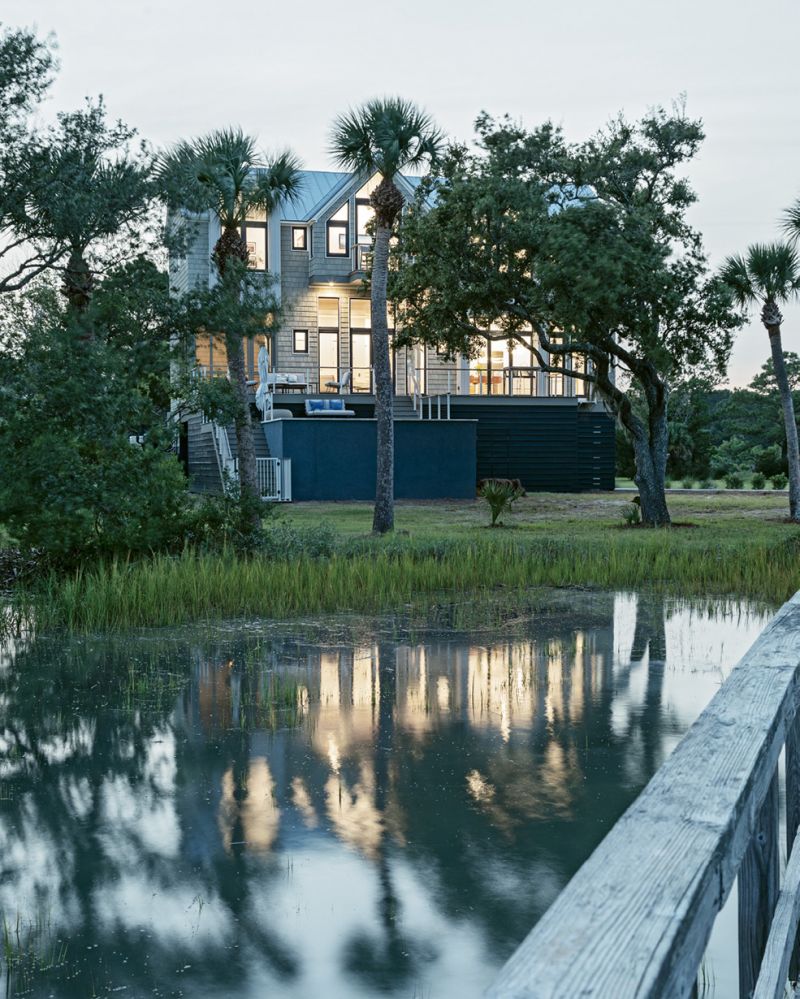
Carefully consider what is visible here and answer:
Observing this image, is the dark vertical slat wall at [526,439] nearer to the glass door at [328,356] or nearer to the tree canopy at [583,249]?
the glass door at [328,356]

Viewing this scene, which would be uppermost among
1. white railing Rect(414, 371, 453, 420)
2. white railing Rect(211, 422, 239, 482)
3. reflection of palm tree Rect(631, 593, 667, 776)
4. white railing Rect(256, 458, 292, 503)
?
white railing Rect(414, 371, 453, 420)

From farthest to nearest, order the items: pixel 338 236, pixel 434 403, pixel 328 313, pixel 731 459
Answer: pixel 731 459
pixel 328 313
pixel 338 236
pixel 434 403

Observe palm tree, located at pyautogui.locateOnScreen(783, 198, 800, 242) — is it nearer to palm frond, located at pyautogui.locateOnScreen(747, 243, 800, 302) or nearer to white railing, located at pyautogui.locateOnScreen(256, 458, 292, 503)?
palm frond, located at pyautogui.locateOnScreen(747, 243, 800, 302)

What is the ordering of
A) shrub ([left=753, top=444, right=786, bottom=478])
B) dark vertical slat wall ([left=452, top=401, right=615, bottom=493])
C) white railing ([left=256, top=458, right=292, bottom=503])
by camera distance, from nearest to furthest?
white railing ([left=256, top=458, right=292, bottom=503]), dark vertical slat wall ([left=452, top=401, right=615, bottom=493]), shrub ([left=753, top=444, right=786, bottom=478])

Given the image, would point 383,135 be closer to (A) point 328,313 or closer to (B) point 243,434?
(B) point 243,434


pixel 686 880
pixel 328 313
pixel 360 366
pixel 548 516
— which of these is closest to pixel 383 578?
pixel 548 516

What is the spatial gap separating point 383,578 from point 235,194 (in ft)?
27.1

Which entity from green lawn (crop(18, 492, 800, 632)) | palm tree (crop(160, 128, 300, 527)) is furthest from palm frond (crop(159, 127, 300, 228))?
green lawn (crop(18, 492, 800, 632))

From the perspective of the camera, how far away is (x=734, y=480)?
44906mm

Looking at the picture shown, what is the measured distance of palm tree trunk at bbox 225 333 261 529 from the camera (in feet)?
54.6

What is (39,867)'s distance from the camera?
18.4ft

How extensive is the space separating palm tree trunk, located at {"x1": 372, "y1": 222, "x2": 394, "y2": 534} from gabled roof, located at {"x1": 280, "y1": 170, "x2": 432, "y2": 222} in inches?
451

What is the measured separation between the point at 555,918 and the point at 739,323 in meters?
23.1

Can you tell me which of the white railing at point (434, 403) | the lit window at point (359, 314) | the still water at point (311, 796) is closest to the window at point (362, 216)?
the lit window at point (359, 314)
